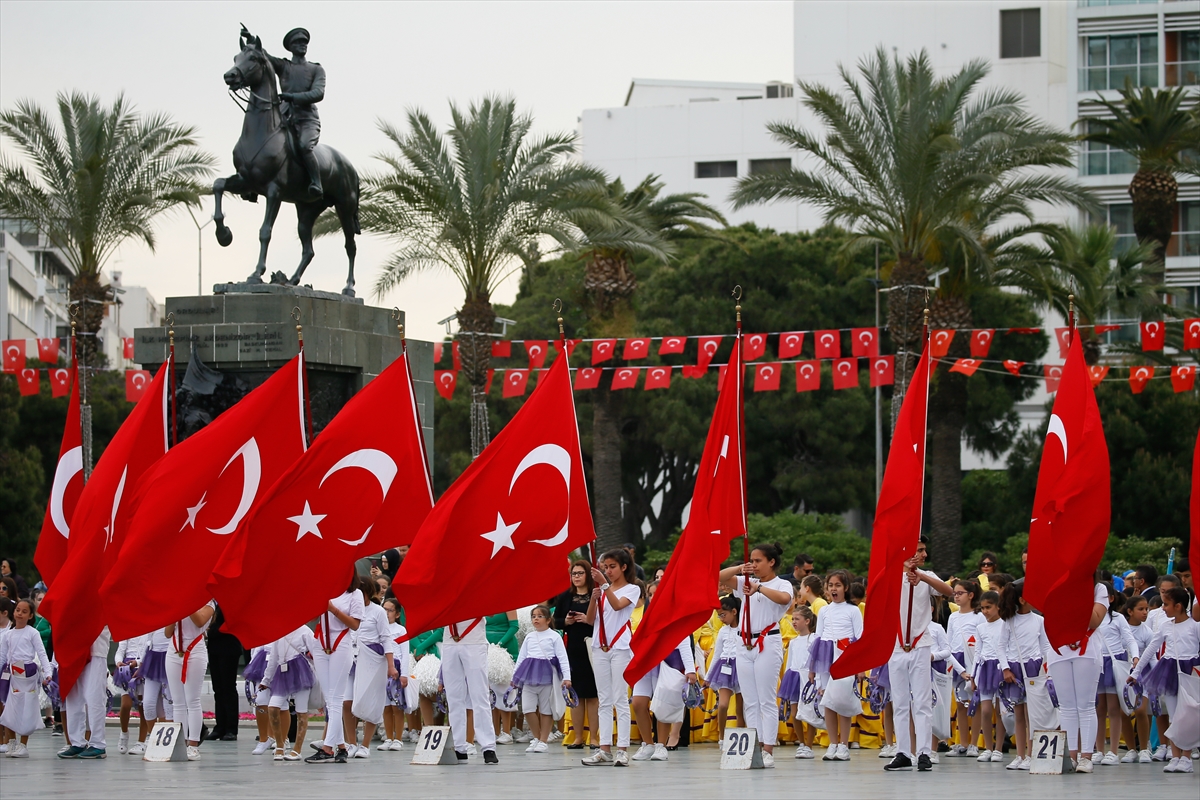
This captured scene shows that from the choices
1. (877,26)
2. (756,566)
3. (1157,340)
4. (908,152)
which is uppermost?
(877,26)

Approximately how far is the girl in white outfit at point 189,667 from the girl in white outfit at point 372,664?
127 centimetres

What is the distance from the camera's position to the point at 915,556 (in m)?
13.2

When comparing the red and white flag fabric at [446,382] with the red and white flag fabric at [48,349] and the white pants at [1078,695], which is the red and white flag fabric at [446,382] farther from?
the white pants at [1078,695]

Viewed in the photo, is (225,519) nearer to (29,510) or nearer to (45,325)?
(29,510)

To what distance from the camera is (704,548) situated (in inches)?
509

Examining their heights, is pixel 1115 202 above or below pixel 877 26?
below

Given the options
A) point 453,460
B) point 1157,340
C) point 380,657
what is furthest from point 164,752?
point 453,460

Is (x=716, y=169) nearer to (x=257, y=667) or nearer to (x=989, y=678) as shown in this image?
(x=989, y=678)

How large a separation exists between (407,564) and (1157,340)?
21.2 meters

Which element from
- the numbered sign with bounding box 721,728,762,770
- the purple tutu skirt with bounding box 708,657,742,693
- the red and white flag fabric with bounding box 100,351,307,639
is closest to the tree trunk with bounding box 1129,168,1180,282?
the purple tutu skirt with bounding box 708,657,742,693

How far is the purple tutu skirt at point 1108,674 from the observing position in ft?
46.4

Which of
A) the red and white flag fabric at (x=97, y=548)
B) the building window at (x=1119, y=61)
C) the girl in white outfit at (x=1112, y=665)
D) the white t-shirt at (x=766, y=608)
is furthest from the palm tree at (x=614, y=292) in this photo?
the building window at (x=1119, y=61)

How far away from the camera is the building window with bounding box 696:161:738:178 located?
64731 mm

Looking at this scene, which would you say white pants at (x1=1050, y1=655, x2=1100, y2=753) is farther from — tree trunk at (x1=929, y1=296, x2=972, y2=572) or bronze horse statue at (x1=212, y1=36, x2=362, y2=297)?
tree trunk at (x1=929, y1=296, x2=972, y2=572)
